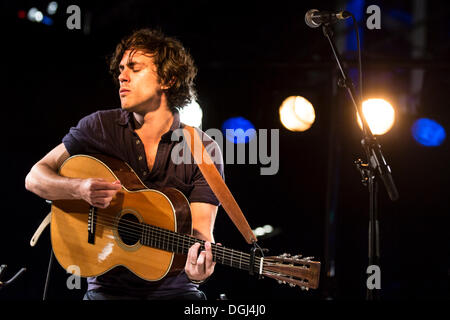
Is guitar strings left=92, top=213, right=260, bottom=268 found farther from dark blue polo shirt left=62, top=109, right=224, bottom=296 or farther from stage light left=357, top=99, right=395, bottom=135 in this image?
stage light left=357, top=99, right=395, bottom=135

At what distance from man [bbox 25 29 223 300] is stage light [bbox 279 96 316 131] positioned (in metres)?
2.24

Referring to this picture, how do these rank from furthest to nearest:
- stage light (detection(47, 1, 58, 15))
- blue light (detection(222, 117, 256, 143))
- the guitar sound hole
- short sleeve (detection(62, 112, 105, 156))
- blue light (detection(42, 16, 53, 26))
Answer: blue light (detection(222, 117, 256, 143)) < stage light (detection(47, 1, 58, 15)) < blue light (detection(42, 16, 53, 26)) < short sleeve (detection(62, 112, 105, 156)) < the guitar sound hole

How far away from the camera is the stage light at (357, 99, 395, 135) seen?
5.66 m

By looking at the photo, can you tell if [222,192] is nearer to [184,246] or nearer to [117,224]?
[184,246]

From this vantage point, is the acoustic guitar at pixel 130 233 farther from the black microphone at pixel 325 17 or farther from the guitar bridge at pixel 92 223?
the black microphone at pixel 325 17

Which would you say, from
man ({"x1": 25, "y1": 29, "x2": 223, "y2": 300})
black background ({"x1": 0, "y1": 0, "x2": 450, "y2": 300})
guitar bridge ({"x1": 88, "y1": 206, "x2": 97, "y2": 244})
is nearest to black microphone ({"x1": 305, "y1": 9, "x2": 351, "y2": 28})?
man ({"x1": 25, "y1": 29, "x2": 223, "y2": 300})

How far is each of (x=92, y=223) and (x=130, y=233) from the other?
25 cm

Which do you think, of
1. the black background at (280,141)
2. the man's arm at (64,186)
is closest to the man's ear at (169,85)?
the man's arm at (64,186)

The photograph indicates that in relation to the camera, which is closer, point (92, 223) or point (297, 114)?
point (92, 223)

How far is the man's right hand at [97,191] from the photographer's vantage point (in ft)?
9.32

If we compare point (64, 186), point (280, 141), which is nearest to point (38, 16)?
point (64, 186)

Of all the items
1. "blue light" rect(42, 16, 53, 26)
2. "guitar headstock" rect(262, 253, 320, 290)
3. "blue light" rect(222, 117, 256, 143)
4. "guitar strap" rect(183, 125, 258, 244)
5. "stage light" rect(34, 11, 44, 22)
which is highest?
"stage light" rect(34, 11, 44, 22)

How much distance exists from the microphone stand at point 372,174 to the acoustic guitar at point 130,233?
1.25ft

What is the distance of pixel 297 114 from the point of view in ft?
18.9
